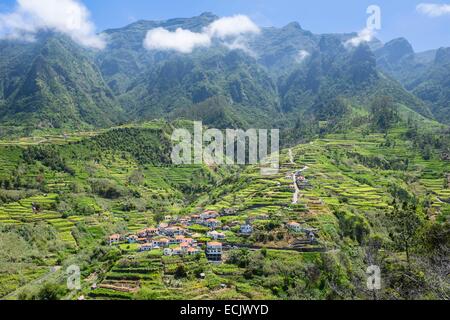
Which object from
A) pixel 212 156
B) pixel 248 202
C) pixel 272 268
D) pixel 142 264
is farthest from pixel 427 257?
pixel 212 156

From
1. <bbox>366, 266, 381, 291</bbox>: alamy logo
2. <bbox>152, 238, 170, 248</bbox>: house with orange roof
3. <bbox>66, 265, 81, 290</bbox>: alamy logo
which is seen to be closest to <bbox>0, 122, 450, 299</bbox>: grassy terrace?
<bbox>66, 265, 81, 290</bbox>: alamy logo

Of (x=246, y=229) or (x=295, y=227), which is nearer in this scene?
(x=295, y=227)

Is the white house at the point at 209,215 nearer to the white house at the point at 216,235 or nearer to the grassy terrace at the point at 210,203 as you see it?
the grassy terrace at the point at 210,203

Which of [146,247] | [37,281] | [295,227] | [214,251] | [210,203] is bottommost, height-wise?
[37,281]

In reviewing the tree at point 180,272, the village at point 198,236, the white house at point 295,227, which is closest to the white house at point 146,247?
the village at point 198,236

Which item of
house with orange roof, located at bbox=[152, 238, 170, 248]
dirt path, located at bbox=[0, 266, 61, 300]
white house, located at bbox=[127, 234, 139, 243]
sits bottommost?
dirt path, located at bbox=[0, 266, 61, 300]

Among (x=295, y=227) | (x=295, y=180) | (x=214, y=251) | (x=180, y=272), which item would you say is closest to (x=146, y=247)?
(x=214, y=251)

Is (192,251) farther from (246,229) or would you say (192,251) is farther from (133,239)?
(133,239)

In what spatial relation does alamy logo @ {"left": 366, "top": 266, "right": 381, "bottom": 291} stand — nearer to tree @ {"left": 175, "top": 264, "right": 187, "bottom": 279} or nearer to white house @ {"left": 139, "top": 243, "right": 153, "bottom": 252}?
tree @ {"left": 175, "top": 264, "right": 187, "bottom": 279}

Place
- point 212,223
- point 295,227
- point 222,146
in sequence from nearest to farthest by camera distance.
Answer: point 295,227
point 212,223
point 222,146
